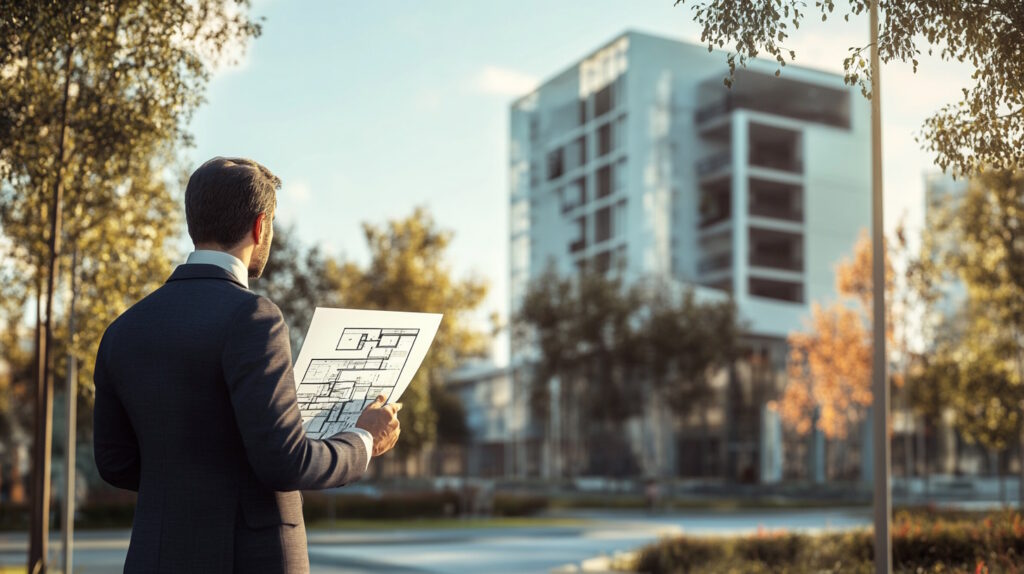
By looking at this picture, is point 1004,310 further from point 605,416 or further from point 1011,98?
point 605,416

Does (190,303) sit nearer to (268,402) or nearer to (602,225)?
(268,402)

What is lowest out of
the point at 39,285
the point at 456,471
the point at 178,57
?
the point at 456,471

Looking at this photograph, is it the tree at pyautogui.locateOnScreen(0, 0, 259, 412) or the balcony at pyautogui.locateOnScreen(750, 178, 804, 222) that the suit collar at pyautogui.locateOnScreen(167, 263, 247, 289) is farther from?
the balcony at pyautogui.locateOnScreen(750, 178, 804, 222)

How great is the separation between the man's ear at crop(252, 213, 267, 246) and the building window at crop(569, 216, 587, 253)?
75.6 m

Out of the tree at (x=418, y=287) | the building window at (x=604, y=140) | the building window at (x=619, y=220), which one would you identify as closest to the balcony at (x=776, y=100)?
the building window at (x=604, y=140)

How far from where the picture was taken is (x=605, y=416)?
5341 cm

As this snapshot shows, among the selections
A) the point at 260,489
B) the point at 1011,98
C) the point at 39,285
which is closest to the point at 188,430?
the point at 260,489

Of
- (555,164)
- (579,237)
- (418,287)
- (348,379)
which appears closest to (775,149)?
(579,237)

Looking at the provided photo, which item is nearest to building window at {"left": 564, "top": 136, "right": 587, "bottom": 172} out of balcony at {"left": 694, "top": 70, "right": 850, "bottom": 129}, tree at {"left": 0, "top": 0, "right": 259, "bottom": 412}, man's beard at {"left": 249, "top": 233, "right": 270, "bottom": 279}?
balcony at {"left": 694, "top": 70, "right": 850, "bottom": 129}

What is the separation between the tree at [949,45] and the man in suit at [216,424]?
4399 mm

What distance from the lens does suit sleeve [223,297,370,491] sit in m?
2.86

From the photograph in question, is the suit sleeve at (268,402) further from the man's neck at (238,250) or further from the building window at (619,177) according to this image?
the building window at (619,177)

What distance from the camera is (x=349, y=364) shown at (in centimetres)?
342

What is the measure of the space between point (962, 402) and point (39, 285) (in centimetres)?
2102
